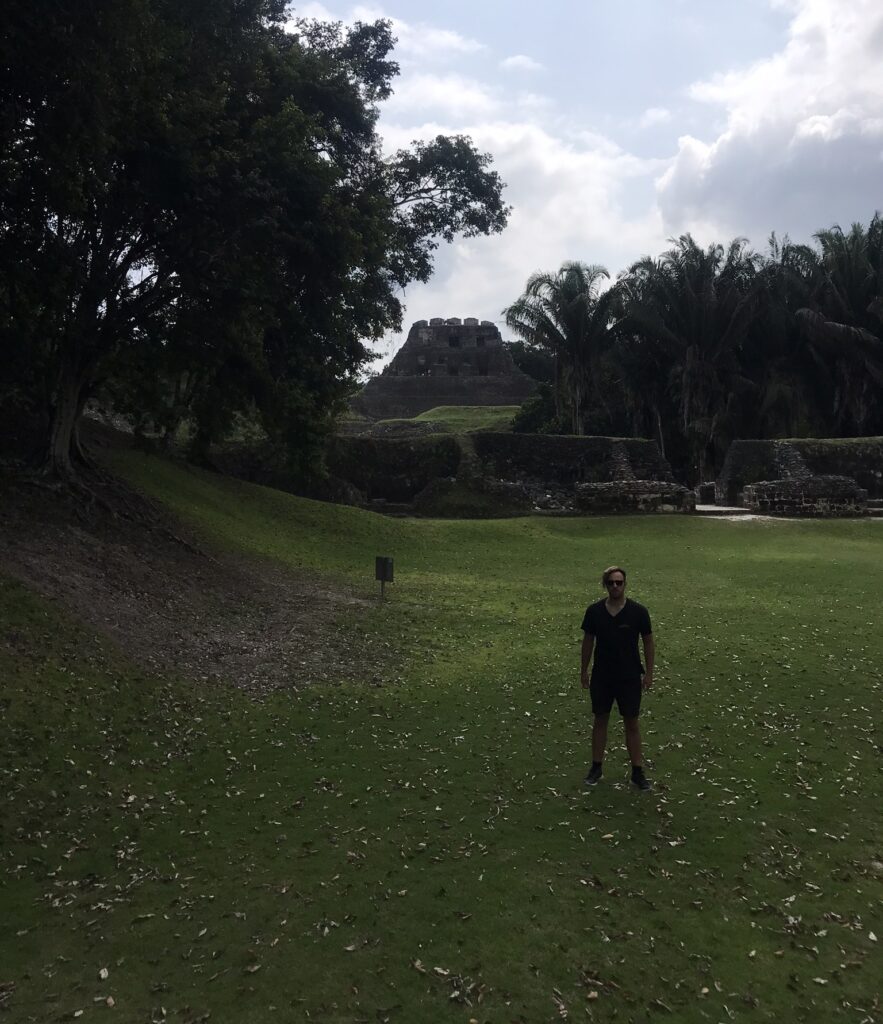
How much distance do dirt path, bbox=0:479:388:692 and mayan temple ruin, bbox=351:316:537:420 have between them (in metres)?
33.7

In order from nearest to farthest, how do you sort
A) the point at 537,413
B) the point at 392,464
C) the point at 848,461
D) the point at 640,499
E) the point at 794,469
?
the point at 640,499, the point at 794,469, the point at 392,464, the point at 848,461, the point at 537,413

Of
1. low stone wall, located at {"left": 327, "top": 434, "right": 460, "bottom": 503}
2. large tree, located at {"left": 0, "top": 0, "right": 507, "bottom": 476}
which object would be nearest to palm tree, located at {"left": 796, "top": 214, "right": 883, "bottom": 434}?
low stone wall, located at {"left": 327, "top": 434, "right": 460, "bottom": 503}

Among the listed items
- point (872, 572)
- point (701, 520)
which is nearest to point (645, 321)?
point (701, 520)

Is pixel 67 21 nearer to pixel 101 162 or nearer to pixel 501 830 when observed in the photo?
pixel 101 162

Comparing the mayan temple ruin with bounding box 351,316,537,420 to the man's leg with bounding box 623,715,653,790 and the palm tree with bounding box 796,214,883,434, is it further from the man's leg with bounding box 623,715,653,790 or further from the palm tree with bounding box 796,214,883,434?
the man's leg with bounding box 623,715,653,790

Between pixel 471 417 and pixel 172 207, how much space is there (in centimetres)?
3096

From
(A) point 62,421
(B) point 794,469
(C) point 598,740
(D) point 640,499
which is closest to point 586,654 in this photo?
(C) point 598,740

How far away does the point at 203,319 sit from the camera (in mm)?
13055

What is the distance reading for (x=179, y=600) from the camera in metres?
11.3

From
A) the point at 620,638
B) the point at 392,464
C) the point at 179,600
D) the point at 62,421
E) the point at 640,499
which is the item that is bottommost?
the point at 179,600

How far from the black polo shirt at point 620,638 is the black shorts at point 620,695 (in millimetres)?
39

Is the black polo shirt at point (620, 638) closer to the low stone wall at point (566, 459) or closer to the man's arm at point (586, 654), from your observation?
the man's arm at point (586, 654)

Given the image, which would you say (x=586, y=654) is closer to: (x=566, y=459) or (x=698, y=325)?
(x=566, y=459)

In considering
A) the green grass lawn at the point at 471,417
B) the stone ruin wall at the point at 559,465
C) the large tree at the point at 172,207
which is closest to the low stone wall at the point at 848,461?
the stone ruin wall at the point at 559,465
